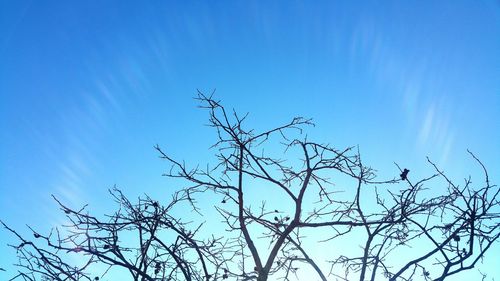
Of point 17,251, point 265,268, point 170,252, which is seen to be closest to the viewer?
point 17,251

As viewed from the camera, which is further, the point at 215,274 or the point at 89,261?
the point at 215,274

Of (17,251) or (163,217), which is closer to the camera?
(17,251)

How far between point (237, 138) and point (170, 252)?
1.89 m

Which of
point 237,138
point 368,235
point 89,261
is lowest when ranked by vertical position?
point 89,261

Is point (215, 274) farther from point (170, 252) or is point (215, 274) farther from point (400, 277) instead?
point (400, 277)

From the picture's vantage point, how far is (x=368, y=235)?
18.0 ft

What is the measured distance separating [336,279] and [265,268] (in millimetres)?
1089

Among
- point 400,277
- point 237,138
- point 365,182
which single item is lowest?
point 400,277

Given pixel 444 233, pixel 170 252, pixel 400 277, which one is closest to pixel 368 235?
pixel 400 277

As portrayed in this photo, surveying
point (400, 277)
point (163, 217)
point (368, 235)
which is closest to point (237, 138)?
point (163, 217)

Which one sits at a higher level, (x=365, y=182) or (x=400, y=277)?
(x=365, y=182)

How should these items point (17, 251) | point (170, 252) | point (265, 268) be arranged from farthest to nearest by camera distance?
point (170, 252), point (265, 268), point (17, 251)

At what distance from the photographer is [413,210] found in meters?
5.12

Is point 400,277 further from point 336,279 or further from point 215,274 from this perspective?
point 215,274
